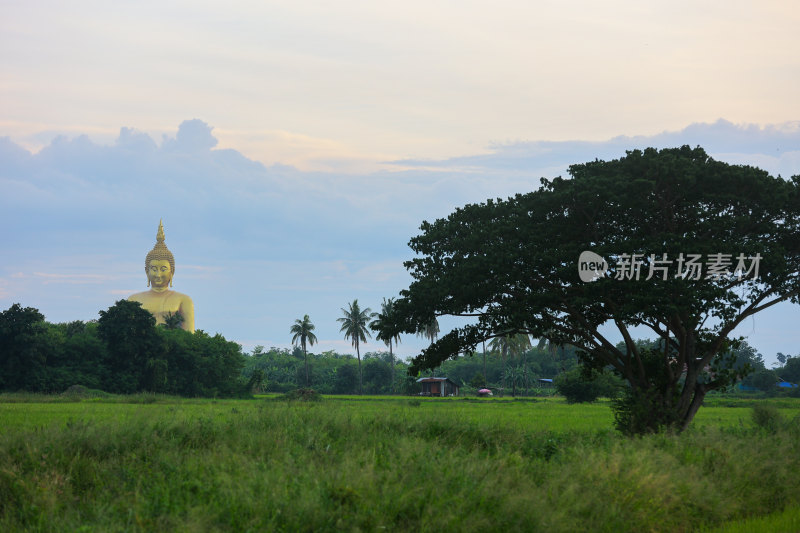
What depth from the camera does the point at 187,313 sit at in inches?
4112

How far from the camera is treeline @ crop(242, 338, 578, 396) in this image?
351 feet

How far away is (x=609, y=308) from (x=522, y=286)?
326 cm

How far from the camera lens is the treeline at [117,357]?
215 ft

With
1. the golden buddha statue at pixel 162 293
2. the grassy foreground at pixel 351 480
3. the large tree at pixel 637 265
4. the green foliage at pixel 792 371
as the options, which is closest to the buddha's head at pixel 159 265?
the golden buddha statue at pixel 162 293

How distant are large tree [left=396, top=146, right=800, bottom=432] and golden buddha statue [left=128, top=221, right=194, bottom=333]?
8307 centimetres

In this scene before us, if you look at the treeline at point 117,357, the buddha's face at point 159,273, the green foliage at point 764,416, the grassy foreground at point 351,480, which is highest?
the buddha's face at point 159,273

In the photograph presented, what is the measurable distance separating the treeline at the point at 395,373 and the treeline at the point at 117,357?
14.2 meters

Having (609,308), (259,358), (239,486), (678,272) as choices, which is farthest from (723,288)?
(259,358)

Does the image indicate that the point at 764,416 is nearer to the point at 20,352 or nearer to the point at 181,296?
the point at 20,352

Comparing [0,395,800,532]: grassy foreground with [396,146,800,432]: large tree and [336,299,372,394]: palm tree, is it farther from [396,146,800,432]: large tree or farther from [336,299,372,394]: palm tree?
[336,299,372,394]: palm tree

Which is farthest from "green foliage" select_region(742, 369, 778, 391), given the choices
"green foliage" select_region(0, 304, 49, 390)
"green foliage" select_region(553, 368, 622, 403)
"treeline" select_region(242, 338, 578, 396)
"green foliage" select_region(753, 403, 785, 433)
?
"green foliage" select_region(0, 304, 49, 390)

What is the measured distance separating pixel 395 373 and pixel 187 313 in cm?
3624

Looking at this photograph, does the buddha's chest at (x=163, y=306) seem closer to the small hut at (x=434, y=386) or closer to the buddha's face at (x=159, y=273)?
the buddha's face at (x=159, y=273)

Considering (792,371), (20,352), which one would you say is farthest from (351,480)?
(792,371)
